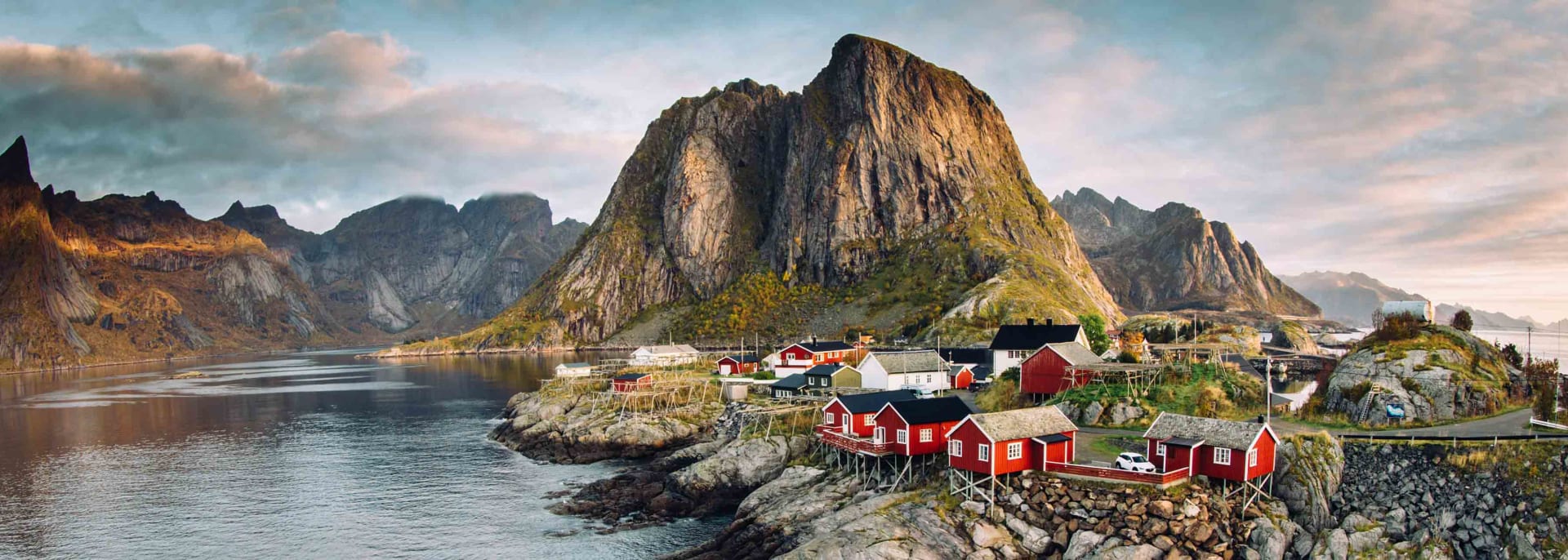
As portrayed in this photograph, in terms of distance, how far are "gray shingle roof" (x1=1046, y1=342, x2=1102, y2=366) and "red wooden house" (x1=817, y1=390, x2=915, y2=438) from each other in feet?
42.9

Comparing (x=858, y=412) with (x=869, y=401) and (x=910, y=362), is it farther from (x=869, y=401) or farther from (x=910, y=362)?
(x=910, y=362)

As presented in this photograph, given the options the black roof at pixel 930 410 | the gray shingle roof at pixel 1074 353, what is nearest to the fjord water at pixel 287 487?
the black roof at pixel 930 410

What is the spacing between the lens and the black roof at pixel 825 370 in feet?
266

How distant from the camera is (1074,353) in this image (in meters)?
64.1

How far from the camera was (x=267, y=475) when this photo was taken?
7200cm

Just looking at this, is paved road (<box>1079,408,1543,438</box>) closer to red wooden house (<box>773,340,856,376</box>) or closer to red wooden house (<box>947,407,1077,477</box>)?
red wooden house (<box>947,407,1077,477</box>)

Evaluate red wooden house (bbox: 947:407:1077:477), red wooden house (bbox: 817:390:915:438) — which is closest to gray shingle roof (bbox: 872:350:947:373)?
red wooden house (bbox: 817:390:915:438)

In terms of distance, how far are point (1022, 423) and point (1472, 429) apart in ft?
79.0

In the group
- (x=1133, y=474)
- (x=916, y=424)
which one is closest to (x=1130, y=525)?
(x=1133, y=474)

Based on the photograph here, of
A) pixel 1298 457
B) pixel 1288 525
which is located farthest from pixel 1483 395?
pixel 1288 525

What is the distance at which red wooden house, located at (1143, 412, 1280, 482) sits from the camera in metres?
38.5

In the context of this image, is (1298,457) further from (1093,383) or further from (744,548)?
(744,548)

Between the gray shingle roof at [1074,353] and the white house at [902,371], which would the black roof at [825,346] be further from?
the gray shingle roof at [1074,353]

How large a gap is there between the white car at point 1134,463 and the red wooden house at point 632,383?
5778 cm
